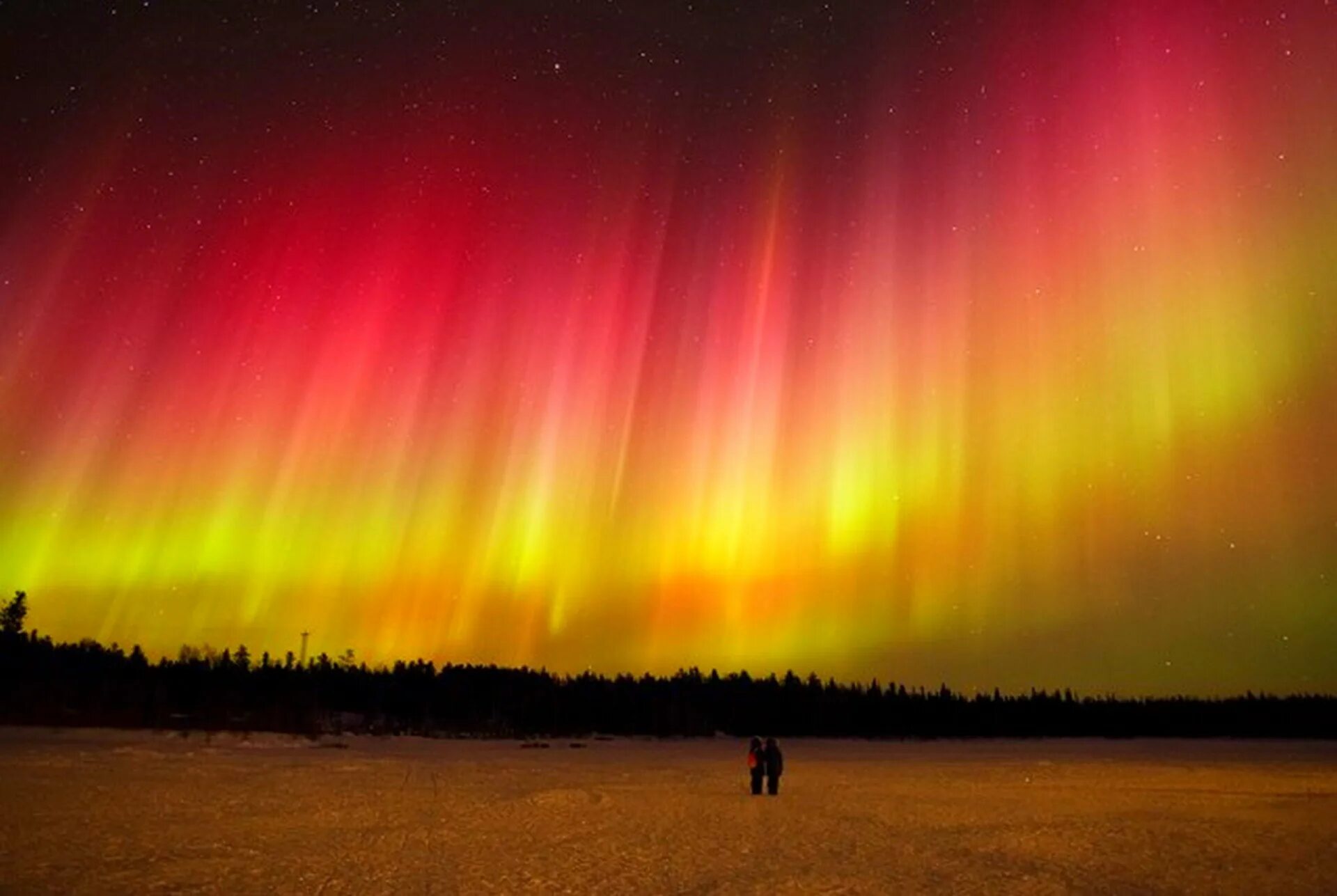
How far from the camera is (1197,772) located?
55.2 meters

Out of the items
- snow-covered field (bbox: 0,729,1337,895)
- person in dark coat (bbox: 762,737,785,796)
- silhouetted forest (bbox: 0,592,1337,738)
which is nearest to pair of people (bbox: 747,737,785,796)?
person in dark coat (bbox: 762,737,785,796)

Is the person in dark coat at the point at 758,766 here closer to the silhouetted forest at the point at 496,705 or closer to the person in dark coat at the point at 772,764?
the person in dark coat at the point at 772,764

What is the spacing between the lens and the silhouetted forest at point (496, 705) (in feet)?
330

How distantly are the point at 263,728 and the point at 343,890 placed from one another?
258 feet

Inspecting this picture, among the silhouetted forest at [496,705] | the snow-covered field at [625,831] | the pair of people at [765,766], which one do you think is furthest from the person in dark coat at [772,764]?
the silhouetted forest at [496,705]

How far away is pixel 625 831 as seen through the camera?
2412 cm

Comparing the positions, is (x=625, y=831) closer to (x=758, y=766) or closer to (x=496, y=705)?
(x=758, y=766)

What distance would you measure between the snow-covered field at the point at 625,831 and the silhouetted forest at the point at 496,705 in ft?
160

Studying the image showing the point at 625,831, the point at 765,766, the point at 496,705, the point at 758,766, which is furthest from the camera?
the point at 496,705

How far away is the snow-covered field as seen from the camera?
16.9 metres

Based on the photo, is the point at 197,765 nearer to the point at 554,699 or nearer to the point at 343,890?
the point at 343,890

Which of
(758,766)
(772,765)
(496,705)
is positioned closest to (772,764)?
(772,765)

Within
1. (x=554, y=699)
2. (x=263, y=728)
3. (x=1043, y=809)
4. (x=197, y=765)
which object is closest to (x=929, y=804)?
(x=1043, y=809)

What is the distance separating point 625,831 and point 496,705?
127 metres
